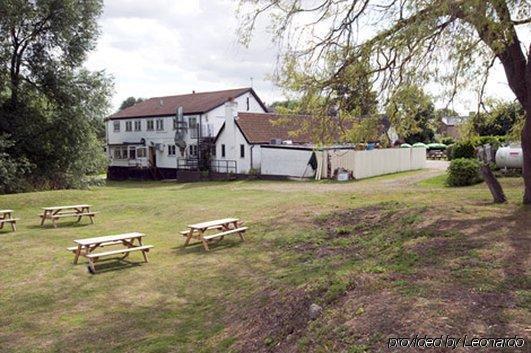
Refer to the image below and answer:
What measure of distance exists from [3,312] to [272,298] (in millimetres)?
4623

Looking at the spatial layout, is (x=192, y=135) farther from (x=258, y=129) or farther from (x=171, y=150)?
(x=258, y=129)

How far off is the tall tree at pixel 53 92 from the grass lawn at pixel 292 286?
51.8 ft

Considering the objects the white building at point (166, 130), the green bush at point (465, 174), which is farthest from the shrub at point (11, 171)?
the green bush at point (465, 174)

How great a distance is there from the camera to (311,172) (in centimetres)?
3234

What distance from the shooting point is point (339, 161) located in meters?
30.8

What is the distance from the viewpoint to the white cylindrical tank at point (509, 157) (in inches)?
856

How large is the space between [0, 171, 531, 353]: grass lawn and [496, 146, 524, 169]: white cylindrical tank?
1162 centimetres

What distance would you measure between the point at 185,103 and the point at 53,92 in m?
18.9

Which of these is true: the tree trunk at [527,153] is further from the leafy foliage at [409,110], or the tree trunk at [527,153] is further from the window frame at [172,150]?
the window frame at [172,150]

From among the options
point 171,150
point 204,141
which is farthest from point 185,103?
point 204,141

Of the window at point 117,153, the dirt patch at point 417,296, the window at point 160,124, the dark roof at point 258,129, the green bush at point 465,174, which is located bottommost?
the dirt patch at point 417,296

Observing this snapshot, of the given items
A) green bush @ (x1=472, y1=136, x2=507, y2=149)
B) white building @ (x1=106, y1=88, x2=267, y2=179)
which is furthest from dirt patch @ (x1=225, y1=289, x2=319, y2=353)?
white building @ (x1=106, y1=88, x2=267, y2=179)

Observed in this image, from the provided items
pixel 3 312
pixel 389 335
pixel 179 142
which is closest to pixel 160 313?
pixel 3 312

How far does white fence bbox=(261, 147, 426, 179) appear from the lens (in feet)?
99.0
